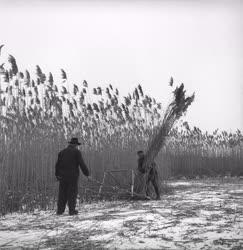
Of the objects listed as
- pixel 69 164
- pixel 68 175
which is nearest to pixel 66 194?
pixel 68 175

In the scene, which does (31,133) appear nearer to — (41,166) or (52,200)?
(41,166)

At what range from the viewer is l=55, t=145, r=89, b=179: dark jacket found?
697cm

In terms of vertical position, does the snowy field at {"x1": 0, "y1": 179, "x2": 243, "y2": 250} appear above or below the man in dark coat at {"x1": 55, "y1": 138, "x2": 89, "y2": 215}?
below

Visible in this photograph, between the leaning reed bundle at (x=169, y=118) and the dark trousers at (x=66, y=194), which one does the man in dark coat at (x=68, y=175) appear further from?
the leaning reed bundle at (x=169, y=118)

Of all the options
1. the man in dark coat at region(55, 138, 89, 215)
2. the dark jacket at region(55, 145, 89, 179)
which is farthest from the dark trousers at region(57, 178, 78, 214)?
the dark jacket at region(55, 145, 89, 179)

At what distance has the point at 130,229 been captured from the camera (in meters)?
5.09

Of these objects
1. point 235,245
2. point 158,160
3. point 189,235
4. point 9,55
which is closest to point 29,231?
point 189,235

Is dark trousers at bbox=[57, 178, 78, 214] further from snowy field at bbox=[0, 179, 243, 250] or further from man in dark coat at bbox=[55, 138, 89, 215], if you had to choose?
snowy field at bbox=[0, 179, 243, 250]

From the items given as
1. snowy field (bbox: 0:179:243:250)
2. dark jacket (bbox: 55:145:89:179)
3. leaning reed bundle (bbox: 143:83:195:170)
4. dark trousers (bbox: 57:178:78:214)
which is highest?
leaning reed bundle (bbox: 143:83:195:170)

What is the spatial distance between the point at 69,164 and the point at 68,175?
188mm

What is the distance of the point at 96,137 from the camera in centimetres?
1009

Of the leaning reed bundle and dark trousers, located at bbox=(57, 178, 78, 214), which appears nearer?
dark trousers, located at bbox=(57, 178, 78, 214)

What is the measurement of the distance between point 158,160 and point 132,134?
1248 mm

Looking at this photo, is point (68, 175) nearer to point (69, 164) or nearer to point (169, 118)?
point (69, 164)
